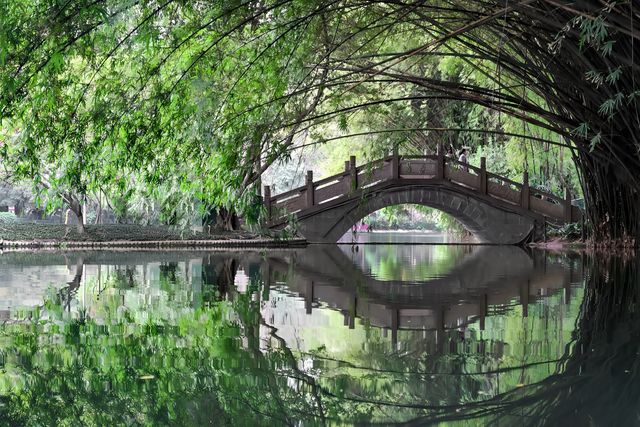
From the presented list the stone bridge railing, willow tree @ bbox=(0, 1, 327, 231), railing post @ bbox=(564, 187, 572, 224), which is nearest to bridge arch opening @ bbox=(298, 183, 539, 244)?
the stone bridge railing

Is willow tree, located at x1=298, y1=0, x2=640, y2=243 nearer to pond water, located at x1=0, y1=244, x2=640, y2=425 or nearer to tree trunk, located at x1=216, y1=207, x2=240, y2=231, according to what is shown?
pond water, located at x1=0, y1=244, x2=640, y2=425

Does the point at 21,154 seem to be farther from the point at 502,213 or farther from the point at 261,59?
the point at 502,213

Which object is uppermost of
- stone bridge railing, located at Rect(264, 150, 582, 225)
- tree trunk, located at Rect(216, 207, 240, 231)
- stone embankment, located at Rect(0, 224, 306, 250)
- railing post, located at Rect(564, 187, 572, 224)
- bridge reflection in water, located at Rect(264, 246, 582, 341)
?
stone bridge railing, located at Rect(264, 150, 582, 225)

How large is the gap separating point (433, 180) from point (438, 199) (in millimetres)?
644

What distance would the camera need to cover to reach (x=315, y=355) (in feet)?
10.7

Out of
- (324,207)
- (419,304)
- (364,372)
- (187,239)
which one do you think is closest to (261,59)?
(419,304)

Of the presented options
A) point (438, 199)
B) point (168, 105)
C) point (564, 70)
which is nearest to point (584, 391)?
point (168, 105)

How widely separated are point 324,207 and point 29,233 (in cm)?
Answer: 651

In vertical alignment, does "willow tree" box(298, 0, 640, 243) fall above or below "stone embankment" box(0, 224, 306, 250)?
above

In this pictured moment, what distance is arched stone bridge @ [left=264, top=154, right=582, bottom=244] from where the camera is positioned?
18.3 meters

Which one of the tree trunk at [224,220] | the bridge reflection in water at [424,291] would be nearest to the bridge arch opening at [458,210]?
the tree trunk at [224,220]

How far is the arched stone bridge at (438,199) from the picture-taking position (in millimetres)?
18328

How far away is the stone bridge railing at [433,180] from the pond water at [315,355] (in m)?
11.6

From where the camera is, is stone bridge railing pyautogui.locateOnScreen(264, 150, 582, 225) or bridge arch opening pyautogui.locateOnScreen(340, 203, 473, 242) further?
bridge arch opening pyautogui.locateOnScreen(340, 203, 473, 242)
